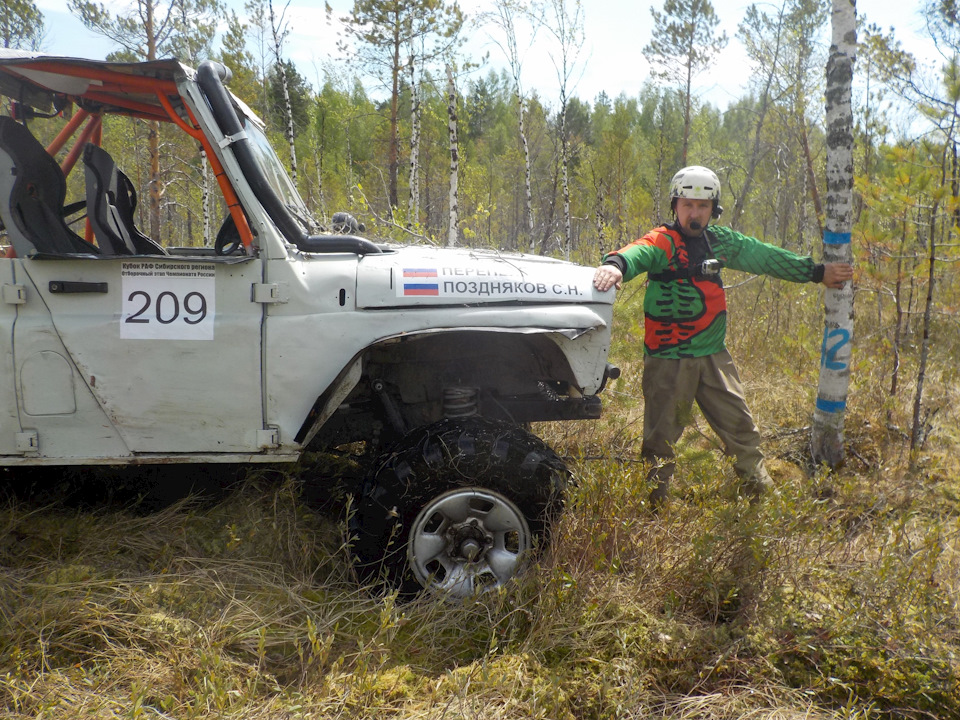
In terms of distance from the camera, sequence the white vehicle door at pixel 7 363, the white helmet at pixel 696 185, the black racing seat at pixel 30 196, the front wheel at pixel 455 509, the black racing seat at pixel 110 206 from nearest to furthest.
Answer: the white vehicle door at pixel 7 363 → the front wheel at pixel 455 509 → the black racing seat at pixel 30 196 → the black racing seat at pixel 110 206 → the white helmet at pixel 696 185

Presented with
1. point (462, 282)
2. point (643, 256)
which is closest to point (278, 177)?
point (462, 282)

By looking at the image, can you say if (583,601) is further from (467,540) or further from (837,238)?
(837,238)

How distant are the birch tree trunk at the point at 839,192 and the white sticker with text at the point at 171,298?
3.32 metres

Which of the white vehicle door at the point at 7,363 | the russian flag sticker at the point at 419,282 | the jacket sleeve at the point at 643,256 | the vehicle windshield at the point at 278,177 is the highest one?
the vehicle windshield at the point at 278,177

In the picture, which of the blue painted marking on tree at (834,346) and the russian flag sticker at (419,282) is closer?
the russian flag sticker at (419,282)

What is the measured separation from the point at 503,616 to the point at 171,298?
1831mm

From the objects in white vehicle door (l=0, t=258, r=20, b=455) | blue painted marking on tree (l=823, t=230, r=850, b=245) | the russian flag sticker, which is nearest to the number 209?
white vehicle door (l=0, t=258, r=20, b=455)

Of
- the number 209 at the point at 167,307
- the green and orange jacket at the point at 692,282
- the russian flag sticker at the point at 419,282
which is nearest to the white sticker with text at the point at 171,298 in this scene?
the number 209 at the point at 167,307

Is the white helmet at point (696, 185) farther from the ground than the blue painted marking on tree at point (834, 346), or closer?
farther from the ground

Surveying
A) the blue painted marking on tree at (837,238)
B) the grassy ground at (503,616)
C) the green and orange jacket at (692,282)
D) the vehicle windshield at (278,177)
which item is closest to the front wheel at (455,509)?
the grassy ground at (503,616)

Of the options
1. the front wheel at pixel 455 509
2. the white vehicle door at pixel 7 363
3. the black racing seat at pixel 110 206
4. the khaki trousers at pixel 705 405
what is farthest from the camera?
the khaki trousers at pixel 705 405

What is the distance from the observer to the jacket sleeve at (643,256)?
124 inches

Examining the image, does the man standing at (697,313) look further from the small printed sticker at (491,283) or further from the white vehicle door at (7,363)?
the white vehicle door at (7,363)

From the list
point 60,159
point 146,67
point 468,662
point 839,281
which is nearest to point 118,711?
point 468,662
